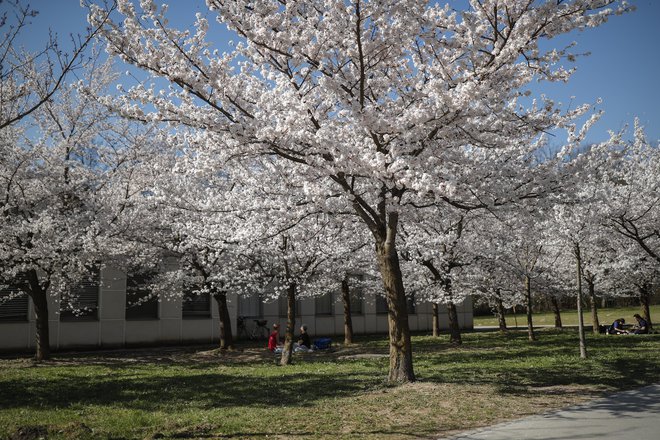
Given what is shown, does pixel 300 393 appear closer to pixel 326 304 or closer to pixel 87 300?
pixel 87 300

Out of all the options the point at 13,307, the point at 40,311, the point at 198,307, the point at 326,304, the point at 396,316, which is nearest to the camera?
the point at 396,316

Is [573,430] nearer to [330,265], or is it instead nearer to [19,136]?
[330,265]

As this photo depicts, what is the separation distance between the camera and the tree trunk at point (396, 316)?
10188 mm

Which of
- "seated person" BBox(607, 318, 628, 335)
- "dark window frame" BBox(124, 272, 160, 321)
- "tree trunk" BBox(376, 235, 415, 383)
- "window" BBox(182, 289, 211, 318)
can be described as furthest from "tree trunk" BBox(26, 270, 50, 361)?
"seated person" BBox(607, 318, 628, 335)

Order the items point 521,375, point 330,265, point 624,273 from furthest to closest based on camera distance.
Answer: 1. point 624,273
2. point 330,265
3. point 521,375

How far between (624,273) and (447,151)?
19603mm

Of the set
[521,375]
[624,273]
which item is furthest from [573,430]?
[624,273]

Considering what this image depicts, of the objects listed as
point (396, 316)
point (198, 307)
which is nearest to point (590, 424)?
point (396, 316)

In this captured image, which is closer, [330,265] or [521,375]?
[521,375]

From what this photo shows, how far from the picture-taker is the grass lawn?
282 inches

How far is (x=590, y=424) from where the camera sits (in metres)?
6.98

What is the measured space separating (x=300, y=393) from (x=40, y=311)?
32.3 feet

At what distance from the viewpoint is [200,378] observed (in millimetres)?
12125

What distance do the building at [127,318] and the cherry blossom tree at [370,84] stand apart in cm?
1244
